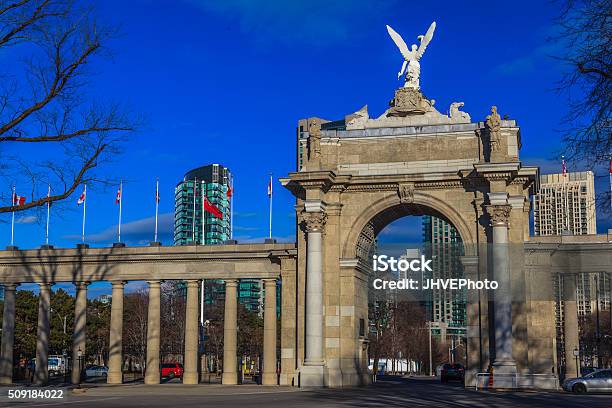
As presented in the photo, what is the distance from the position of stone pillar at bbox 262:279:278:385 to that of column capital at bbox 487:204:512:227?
15089mm

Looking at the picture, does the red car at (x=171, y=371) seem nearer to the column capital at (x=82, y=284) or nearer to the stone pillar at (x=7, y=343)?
the stone pillar at (x=7, y=343)

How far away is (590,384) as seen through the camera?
42.4m

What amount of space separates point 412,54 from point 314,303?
1701 centimetres

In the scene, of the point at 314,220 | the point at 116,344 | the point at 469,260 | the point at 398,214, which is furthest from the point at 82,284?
the point at 469,260

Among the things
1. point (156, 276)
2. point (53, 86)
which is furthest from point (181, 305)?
point (53, 86)

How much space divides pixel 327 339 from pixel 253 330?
63.5 m

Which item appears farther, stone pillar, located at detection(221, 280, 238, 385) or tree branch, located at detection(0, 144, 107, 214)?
stone pillar, located at detection(221, 280, 238, 385)

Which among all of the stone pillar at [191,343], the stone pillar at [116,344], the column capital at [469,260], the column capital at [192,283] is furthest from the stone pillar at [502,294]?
the stone pillar at [116,344]

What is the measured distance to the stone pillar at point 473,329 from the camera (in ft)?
145

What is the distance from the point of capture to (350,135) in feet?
160

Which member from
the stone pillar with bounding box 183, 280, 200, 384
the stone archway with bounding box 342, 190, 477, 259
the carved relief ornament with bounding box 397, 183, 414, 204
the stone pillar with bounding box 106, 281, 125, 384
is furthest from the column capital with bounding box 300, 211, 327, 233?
the stone pillar with bounding box 106, 281, 125, 384

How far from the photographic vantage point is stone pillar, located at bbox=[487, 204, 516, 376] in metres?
42.4

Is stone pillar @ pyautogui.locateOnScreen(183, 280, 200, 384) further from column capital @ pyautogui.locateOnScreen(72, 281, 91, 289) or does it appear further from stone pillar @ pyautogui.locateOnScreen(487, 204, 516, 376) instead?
stone pillar @ pyautogui.locateOnScreen(487, 204, 516, 376)

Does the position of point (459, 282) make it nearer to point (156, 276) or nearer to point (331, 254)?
point (331, 254)
